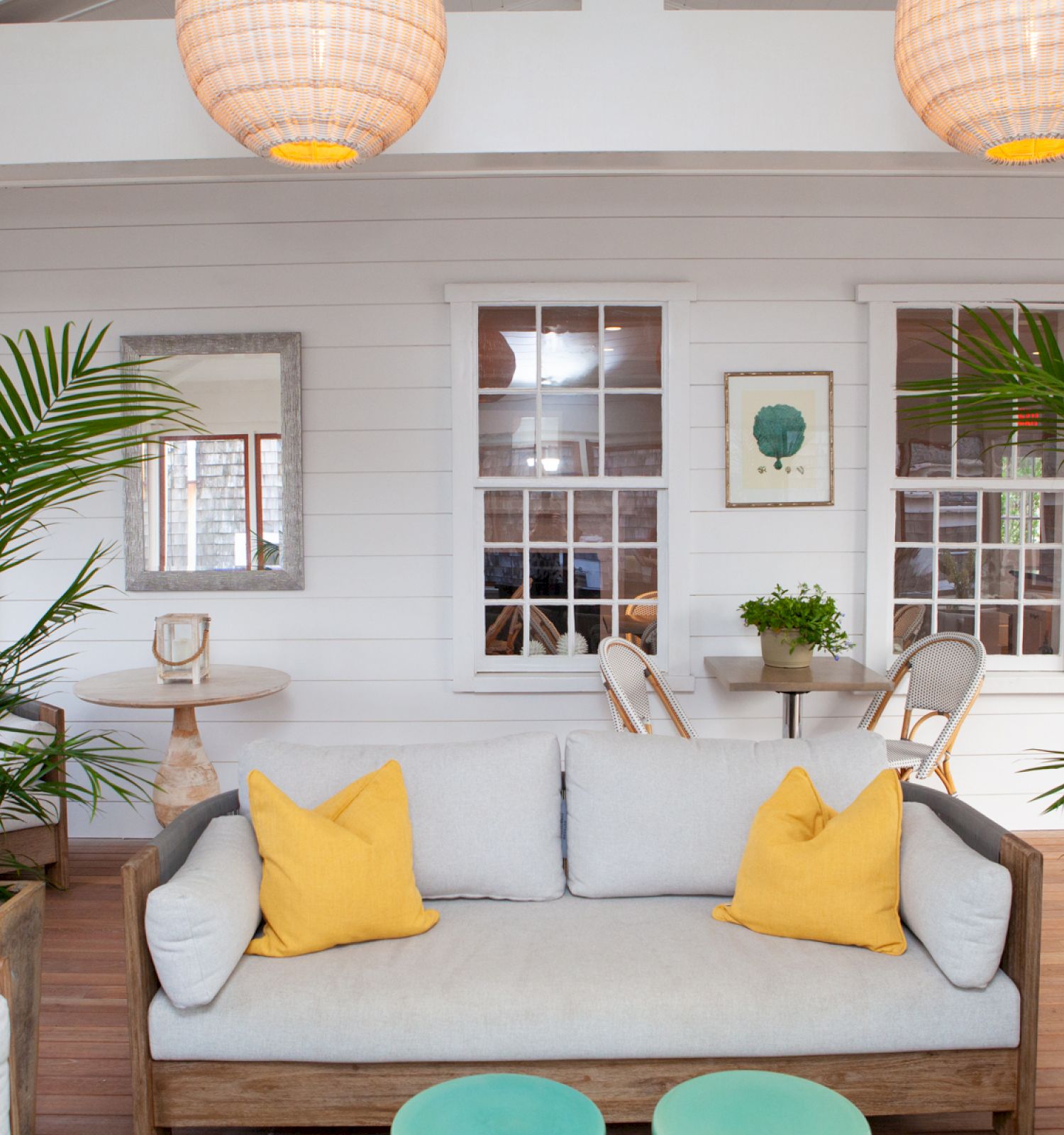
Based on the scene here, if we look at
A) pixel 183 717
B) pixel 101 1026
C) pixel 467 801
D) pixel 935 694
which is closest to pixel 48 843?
pixel 183 717

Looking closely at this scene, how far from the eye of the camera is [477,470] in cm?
469

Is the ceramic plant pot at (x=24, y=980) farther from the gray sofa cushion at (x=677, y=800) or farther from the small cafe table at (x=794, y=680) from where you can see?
the small cafe table at (x=794, y=680)

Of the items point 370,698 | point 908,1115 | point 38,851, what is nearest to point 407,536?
point 370,698

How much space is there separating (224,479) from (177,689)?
3.71ft

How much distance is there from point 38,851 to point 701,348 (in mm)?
3526

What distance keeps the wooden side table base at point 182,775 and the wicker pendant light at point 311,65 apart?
254 centimetres

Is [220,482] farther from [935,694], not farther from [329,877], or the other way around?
[935,694]

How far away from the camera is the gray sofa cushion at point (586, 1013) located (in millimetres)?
2215

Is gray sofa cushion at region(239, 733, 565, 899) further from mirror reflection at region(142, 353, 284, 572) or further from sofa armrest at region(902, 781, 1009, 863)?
mirror reflection at region(142, 353, 284, 572)

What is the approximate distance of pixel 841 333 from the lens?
15.3 feet

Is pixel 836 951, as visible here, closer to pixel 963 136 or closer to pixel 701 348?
pixel 963 136

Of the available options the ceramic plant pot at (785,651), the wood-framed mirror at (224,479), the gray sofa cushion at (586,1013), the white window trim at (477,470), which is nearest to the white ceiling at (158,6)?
the white window trim at (477,470)

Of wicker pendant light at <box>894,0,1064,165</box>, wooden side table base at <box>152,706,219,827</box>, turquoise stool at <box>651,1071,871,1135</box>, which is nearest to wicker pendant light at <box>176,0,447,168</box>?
wicker pendant light at <box>894,0,1064,165</box>

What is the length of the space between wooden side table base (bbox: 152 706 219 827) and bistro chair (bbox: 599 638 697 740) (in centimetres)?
166
